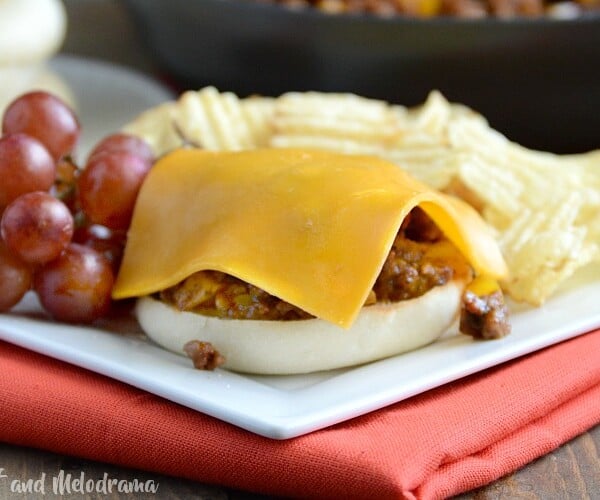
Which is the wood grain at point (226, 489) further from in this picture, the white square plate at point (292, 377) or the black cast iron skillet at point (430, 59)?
the black cast iron skillet at point (430, 59)

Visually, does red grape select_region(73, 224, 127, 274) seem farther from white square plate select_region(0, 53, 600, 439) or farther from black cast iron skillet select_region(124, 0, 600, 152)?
black cast iron skillet select_region(124, 0, 600, 152)

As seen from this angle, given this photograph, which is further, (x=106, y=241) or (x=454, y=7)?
(x=454, y=7)

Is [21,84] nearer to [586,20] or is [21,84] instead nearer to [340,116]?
[340,116]

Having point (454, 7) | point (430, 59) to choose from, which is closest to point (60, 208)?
point (430, 59)

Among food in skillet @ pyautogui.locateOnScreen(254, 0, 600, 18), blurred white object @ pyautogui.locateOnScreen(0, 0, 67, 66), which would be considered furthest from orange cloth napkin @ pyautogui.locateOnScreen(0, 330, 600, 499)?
blurred white object @ pyautogui.locateOnScreen(0, 0, 67, 66)

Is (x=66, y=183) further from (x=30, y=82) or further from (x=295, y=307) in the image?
(x=30, y=82)

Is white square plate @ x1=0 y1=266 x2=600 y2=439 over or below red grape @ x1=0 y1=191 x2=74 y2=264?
below

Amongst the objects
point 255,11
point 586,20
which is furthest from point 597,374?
point 255,11
